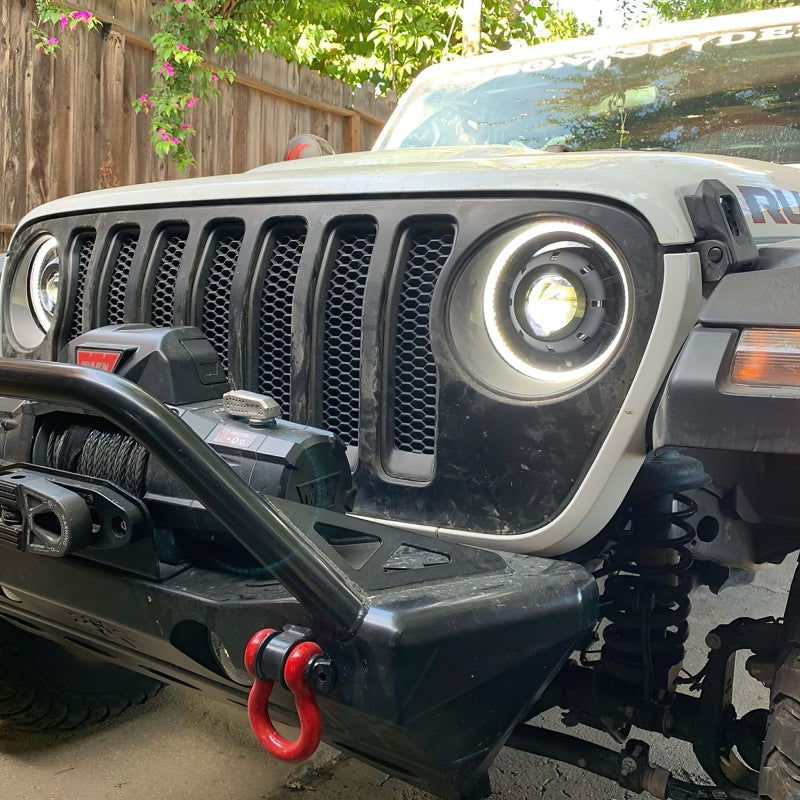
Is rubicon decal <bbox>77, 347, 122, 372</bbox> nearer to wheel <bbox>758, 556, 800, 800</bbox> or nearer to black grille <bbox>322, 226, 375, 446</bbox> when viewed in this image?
black grille <bbox>322, 226, 375, 446</bbox>

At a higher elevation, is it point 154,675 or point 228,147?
point 228,147

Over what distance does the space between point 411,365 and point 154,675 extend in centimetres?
90

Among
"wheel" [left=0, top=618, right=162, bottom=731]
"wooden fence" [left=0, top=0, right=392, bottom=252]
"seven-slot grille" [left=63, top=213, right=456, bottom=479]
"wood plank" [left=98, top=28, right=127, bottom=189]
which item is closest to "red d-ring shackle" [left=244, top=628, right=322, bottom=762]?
"seven-slot grille" [left=63, top=213, right=456, bottom=479]

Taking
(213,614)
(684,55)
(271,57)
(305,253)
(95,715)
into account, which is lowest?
(95,715)

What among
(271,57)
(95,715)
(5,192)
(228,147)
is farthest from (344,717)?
(271,57)

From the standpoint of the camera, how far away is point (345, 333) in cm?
201

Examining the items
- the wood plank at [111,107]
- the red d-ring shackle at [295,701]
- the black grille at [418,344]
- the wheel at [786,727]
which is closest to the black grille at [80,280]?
the black grille at [418,344]

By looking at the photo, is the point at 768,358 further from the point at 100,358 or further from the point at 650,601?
the point at 100,358

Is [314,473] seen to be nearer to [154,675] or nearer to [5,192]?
[154,675]

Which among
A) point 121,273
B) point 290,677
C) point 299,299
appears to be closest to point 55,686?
point 121,273

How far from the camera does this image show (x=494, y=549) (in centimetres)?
180

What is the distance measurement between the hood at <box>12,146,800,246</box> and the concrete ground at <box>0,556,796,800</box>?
1523 mm

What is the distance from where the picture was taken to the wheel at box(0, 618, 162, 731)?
2.64m

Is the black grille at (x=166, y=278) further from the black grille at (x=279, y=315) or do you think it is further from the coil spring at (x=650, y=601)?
the coil spring at (x=650, y=601)
